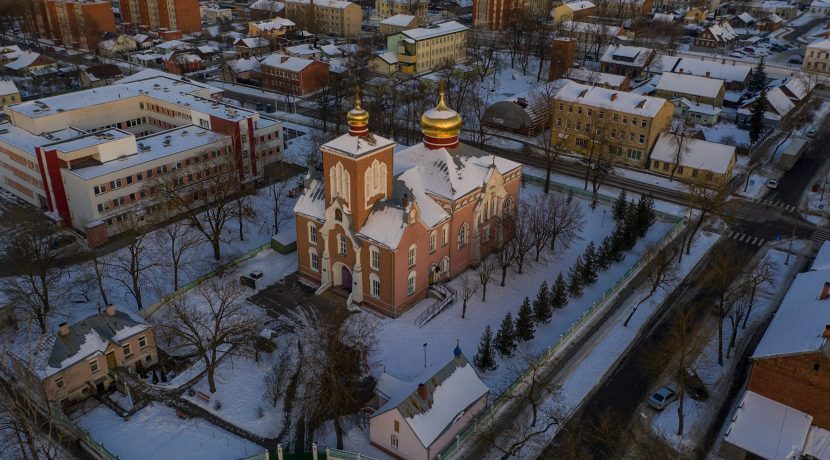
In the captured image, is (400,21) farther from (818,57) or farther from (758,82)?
(818,57)

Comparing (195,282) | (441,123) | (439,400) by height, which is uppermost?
(441,123)

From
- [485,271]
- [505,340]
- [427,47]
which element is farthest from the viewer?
[427,47]

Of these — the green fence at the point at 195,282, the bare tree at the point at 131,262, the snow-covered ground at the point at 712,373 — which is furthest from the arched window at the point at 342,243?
the snow-covered ground at the point at 712,373

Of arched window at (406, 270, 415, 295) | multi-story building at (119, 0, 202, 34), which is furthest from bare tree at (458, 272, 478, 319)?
multi-story building at (119, 0, 202, 34)

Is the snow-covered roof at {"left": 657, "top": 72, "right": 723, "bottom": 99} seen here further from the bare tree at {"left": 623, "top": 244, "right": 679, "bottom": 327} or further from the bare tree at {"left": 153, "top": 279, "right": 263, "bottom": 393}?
the bare tree at {"left": 153, "top": 279, "right": 263, "bottom": 393}

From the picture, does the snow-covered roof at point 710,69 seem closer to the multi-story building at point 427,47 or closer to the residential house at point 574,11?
the multi-story building at point 427,47

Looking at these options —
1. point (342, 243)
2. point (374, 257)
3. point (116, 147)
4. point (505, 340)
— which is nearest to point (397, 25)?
point (116, 147)
